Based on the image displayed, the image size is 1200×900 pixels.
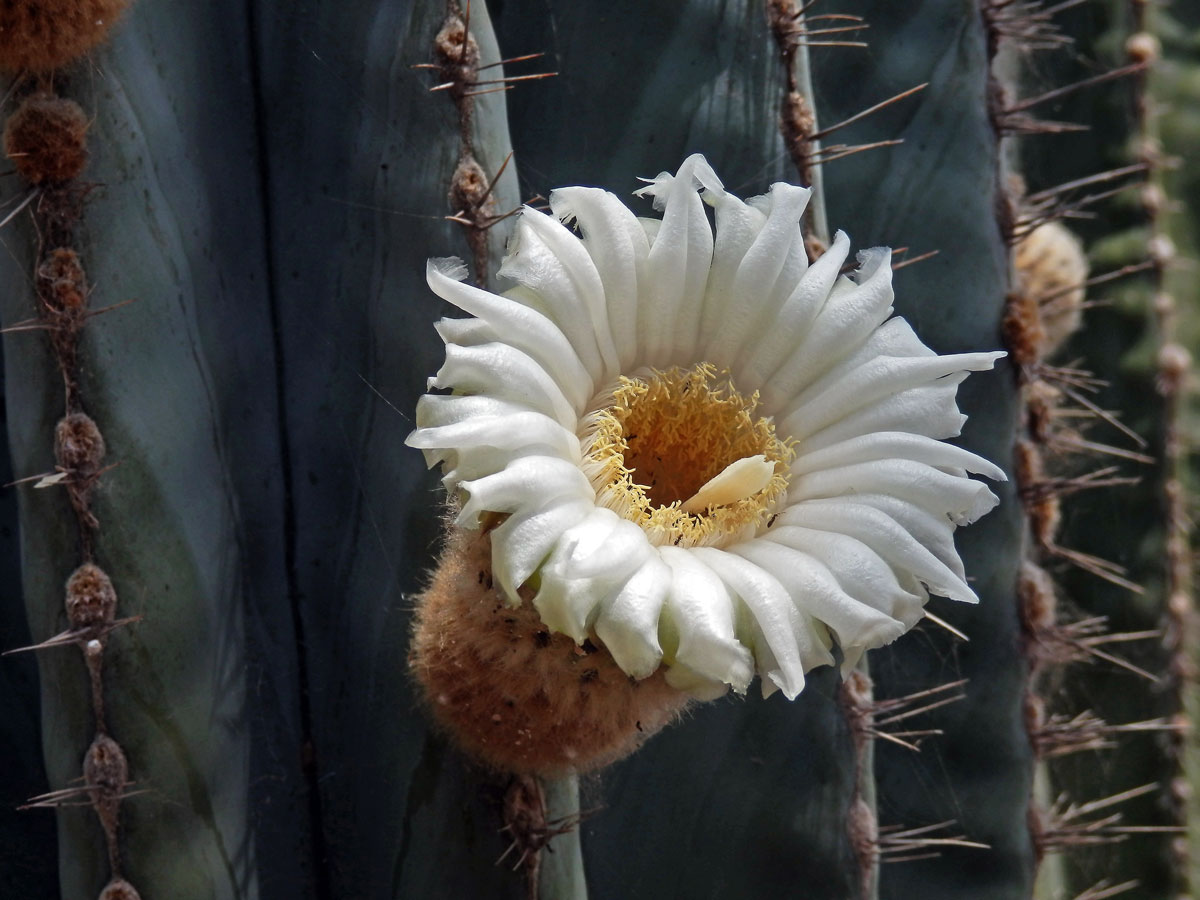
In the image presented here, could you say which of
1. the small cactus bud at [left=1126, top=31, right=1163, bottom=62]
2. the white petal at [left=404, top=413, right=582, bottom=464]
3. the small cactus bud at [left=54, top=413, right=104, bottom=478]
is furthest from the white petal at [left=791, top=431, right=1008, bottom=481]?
the small cactus bud at [left=1126, top=31, right=1163, bottom=62]

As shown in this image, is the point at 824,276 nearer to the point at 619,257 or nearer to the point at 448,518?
the point at 619,257

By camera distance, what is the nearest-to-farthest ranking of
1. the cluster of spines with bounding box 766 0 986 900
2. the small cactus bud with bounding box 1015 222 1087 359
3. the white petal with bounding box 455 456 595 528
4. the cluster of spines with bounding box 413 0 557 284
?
the white petal with bounding box 455 456 595 528 → the cluster of spines with bounding box 413 0 557 284 → the cluster of spines with bounding box 766 0 986 900 → the small cactus bud with bounding box 1015 222 1087 359

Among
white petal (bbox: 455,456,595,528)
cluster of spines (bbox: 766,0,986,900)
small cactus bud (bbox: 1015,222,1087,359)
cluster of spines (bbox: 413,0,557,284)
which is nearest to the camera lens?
white petal (bbox: 455,456,595,528)

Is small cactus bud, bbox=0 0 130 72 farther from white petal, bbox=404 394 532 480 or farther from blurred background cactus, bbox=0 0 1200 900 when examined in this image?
white petal, bbox=404 394 532 480

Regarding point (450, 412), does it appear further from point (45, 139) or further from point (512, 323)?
point (45, 139)

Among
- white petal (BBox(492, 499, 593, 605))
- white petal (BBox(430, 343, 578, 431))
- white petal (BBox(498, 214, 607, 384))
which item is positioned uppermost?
white petal (BBox(498, 214, 607, 384))
